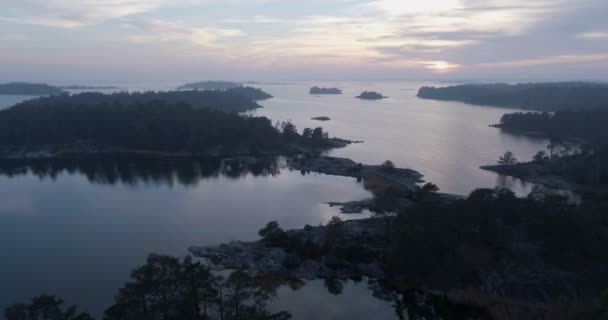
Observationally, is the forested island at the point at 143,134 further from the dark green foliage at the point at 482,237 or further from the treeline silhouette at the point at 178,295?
the treeline silhouette at the point at 178,295

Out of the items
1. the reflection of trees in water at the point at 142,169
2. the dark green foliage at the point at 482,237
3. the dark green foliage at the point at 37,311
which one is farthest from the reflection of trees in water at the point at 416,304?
the reflection of trees in water at the point at 142,169

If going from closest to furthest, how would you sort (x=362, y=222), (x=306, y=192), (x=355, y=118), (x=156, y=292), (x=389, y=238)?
(x=156, y=292)
(x=389, y=238)
(x=362, y=222)
(x=306, y=192)
(x=355, y=118)

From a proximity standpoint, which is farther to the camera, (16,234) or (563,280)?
(16,234)

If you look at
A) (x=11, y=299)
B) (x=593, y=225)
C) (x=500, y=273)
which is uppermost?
Result: (x=593, y=225)

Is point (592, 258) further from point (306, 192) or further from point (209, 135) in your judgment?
point (209, 135)

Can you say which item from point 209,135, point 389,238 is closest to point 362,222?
point 389,238

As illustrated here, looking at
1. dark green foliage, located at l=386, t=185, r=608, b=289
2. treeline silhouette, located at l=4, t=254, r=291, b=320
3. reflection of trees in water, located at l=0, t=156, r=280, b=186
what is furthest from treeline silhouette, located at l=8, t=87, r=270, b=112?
treeline silhouette, located at l=4, t=254, r=291, b=320

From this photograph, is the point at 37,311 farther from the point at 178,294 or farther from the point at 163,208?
the point at 163,208
